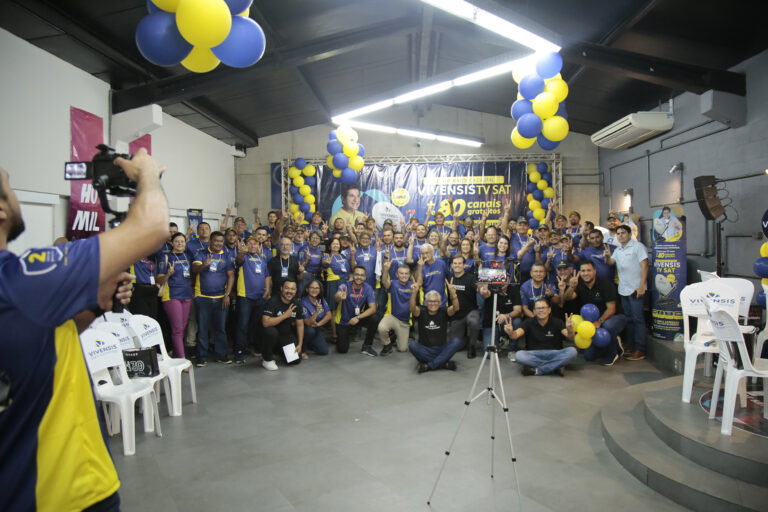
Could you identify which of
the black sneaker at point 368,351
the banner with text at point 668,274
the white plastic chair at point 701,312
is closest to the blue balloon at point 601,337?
the banner with text at point 668,274

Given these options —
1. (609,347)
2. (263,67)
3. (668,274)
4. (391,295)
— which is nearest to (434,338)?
(391,295)

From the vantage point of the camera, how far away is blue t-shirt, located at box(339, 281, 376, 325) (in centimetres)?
618

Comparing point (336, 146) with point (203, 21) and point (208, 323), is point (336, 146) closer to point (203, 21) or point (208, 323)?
point (208, 323)

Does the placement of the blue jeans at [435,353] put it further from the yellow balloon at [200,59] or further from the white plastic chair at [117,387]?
the yellow balloon at [200,59]

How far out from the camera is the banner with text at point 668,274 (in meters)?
5.40

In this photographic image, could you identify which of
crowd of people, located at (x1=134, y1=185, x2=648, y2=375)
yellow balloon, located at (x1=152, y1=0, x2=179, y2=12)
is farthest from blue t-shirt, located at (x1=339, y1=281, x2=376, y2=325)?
yellow balloon, located at (x1=152, y1=0, x2=179, y2=12)

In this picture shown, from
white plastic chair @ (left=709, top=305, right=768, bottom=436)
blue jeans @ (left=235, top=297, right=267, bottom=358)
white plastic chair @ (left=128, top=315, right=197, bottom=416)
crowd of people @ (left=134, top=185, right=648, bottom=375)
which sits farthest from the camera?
blue jeans @ (left=235, top=297, right=267, bottom=358)

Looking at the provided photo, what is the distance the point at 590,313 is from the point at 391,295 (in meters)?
2.52

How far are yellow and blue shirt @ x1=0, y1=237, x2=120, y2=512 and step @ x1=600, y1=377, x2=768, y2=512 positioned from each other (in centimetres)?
283

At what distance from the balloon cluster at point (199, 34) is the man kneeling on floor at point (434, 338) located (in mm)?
3356

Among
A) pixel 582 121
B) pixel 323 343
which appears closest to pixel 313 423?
pixel 323 343

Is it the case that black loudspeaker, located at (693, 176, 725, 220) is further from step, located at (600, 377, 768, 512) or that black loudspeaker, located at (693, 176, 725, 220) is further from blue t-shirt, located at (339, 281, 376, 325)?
blue t-shirt, located at (339, 281, 376, 325)

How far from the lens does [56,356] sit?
938 millimetres

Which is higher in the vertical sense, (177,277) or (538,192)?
(538,192)
